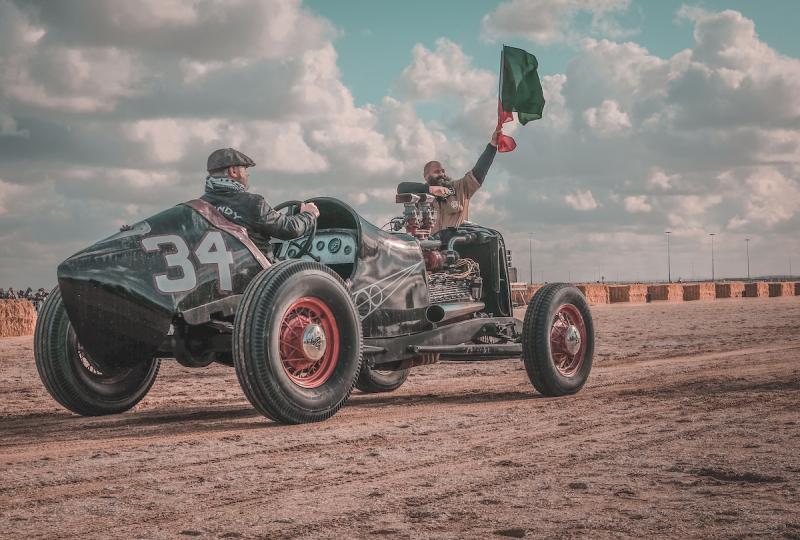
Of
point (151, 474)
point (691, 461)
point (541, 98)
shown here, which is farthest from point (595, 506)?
point (541, 98)

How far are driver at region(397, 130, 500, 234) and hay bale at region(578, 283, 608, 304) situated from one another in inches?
1844

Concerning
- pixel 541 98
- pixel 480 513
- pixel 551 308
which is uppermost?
pixel 541 98

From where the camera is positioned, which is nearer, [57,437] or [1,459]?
[1,459]

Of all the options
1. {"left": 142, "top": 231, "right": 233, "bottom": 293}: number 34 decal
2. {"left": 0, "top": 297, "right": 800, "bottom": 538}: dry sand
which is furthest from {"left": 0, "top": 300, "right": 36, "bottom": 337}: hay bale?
{"left": 142, "top": 231, "right": 233, "bottom": 293}: number 34 decal

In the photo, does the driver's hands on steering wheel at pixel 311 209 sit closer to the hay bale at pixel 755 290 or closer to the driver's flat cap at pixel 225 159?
the driver's flat cap at pixel 225 159

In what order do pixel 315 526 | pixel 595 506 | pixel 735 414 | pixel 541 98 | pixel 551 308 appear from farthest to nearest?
pixel 541 98, pixel 551 308, pixel 735 414, pixel 595 506, pixel 315 526

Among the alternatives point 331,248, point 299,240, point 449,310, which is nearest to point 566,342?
point 449,310

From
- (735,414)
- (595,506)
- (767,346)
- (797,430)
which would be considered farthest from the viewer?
(767,346)

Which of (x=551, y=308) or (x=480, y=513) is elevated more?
(x=551, y=308)

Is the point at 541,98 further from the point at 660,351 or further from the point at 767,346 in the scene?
the point at 767,346

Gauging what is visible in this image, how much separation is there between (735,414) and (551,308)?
224 centimetres

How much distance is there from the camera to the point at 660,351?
570 inches

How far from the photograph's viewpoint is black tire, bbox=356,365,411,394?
9352 millimetres

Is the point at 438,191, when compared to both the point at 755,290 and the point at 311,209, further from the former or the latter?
the point at 755,290
